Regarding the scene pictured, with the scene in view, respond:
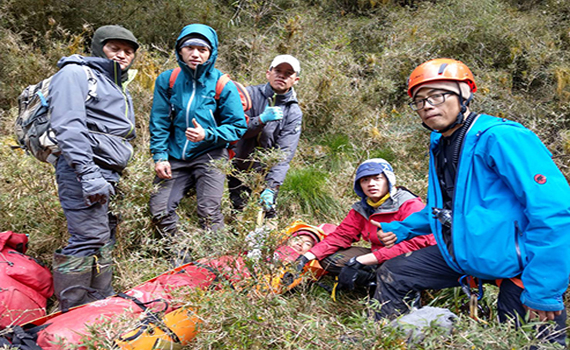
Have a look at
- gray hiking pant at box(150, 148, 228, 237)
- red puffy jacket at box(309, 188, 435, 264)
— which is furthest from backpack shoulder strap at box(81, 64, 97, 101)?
red puffy jacket at box(309, 188, 435, 264)

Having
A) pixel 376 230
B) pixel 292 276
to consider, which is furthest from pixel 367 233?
pixel 292 276

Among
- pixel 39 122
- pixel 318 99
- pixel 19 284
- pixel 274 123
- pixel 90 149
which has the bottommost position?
pixel 19 284

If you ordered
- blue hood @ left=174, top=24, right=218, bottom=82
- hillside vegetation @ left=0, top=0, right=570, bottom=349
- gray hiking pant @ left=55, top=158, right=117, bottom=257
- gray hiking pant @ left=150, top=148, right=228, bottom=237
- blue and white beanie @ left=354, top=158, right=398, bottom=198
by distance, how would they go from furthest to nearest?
gray hiking pant @ left=150, top=148, right=228, bottom=237 < blue hood @ left=174, top=24, right=218, bottom=82 < blue and white beanie @ left=354, top=158, right=398, bottom=198 < gray hiking pant @ left=55, top=158, right=117, bottom=257 < hillside vegetation @ left=0, top=0, right=570, bottom=349

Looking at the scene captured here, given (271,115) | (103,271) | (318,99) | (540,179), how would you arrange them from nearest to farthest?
(540,179) < (103,271) < (271,115) < (318,99)

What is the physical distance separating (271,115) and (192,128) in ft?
2.90

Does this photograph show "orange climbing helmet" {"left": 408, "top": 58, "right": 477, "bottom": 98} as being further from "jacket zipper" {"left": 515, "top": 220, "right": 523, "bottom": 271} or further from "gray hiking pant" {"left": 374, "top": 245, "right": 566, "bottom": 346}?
"gray hiking pant" {"left": 374, "top": 245, "right": 566, "bottom": 346}

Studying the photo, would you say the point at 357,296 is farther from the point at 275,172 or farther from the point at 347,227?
the point at 275,172

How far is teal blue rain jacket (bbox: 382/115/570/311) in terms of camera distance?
2098 millimetres

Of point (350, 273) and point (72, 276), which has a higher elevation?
point (350, 273)

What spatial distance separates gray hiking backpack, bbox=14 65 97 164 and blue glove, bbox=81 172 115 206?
1.00 ft

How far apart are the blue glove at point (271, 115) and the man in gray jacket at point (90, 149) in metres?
1.33

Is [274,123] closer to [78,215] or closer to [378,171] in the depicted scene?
[378,171]

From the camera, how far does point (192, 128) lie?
369 cm

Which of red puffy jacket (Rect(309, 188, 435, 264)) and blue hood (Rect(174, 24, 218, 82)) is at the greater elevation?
blue hood (Rect(174, 24, 218, 82))
